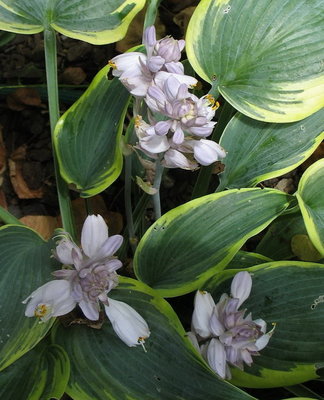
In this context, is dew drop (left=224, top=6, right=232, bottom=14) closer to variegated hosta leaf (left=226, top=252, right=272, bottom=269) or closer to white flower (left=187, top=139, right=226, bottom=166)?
white flower (left=187, top=139, right=226, bottom=166)

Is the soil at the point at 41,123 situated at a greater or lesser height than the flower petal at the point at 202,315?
greater

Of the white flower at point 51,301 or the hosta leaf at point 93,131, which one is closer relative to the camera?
the white flower at point 51,301

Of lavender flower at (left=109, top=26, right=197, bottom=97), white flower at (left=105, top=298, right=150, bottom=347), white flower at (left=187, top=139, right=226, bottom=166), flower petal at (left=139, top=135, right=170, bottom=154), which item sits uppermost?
lavender flower at (left=109, top=26, right=197, bottom=97)

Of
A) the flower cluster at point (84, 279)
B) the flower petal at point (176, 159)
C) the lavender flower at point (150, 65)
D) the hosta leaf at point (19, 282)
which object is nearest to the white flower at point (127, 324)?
the flower cluster at point (84, 279)

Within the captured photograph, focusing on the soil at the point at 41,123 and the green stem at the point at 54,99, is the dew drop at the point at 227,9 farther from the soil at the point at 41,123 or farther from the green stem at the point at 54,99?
the soil at the point at 41,123

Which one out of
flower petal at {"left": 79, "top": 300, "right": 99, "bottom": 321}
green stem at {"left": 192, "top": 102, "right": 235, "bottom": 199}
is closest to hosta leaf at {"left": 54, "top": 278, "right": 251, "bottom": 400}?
flower petal at {"left": 79, "top": 300, "right": 99, "bottom": 321}

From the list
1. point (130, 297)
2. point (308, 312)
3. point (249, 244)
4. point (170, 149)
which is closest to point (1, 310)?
point (130, 297)

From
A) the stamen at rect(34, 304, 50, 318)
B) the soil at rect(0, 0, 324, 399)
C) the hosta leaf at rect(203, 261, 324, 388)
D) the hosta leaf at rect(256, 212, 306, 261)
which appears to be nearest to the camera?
the stamen at rect(34, 304, 50, 318)

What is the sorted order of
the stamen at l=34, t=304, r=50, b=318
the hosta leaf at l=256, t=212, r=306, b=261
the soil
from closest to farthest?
the stamen at l=34, t=304, r=50, b=318
the hosta leaf at l=256, t=212, r=306, b=261
the soil
